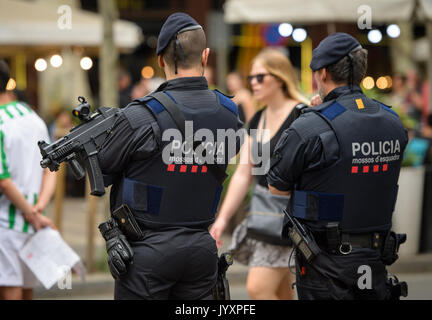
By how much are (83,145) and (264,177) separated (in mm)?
1755

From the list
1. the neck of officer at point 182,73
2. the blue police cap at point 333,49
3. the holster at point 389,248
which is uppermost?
the blue police cap at point 333,49

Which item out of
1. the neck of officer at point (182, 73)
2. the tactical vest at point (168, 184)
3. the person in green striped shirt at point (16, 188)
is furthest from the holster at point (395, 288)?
the person in green striped shirt at point (16, 188)

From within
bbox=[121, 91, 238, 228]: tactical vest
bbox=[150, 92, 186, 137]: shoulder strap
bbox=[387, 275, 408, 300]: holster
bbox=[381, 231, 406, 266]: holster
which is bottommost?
bbox=[387, 275, 408, 300]: holster

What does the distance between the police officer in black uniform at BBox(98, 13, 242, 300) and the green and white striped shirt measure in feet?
4.84

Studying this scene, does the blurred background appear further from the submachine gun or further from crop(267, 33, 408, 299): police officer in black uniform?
the submachine gun

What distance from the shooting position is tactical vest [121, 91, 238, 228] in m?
3.32

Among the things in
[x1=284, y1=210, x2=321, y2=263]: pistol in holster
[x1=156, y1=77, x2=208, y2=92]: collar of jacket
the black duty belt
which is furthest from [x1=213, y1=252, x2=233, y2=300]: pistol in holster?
[x1=156, y1=77, x2=208, y2=92]: collar of jacket

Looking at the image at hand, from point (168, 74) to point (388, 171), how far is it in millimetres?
1180

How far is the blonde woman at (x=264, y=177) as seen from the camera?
4.78 metres

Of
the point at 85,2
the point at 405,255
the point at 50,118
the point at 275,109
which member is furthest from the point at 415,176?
the point at 85,2

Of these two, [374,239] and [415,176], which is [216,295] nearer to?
[374,239]

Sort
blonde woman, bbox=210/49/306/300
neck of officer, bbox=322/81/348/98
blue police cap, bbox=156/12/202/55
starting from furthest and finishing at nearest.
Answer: blonde woman, bbox=210/49/306/300, neck of officer, bbox=322/81/348/98, blue police cap, bbox=156/12/202/55

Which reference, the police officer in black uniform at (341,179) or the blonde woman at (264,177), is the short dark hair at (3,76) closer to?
the blonde woman at (264,177)
